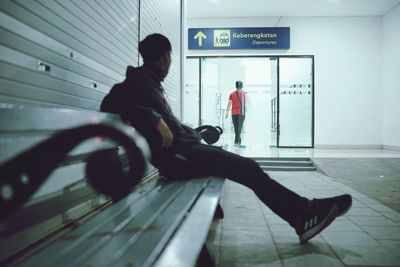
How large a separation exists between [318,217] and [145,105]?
4.30 ft

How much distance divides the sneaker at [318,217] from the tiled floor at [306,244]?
0.57ft

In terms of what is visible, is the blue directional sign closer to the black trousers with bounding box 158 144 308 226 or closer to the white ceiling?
the white ceiling

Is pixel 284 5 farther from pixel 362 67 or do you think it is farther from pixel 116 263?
pixel 116 263

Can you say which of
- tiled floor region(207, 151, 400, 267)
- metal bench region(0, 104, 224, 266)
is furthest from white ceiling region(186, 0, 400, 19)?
metal bench region(0, 104, 224, 266)

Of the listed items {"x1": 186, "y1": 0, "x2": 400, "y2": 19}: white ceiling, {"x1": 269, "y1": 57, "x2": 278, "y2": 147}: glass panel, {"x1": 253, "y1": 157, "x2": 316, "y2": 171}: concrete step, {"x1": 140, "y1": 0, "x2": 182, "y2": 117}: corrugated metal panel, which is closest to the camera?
{"x1": 140, "y1": 0, "x2": 182, "y2": 117}: corrugated metal panel

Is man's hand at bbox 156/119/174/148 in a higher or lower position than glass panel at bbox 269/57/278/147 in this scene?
lower

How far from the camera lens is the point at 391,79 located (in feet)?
30.7

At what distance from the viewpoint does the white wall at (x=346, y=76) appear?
989 cm

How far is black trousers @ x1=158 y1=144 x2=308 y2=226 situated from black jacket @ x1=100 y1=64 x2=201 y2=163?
3.2 inches

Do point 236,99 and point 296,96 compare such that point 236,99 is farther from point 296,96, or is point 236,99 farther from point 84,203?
→ point 84,203

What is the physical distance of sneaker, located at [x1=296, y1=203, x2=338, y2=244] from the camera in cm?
202

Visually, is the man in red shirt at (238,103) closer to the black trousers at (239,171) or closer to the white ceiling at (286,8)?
the white ceiling at (286,8)

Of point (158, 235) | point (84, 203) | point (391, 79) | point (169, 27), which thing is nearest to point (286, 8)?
point (391, 79)

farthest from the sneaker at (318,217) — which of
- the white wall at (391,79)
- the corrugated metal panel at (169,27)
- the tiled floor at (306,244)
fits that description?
the white wall at (391,79)
